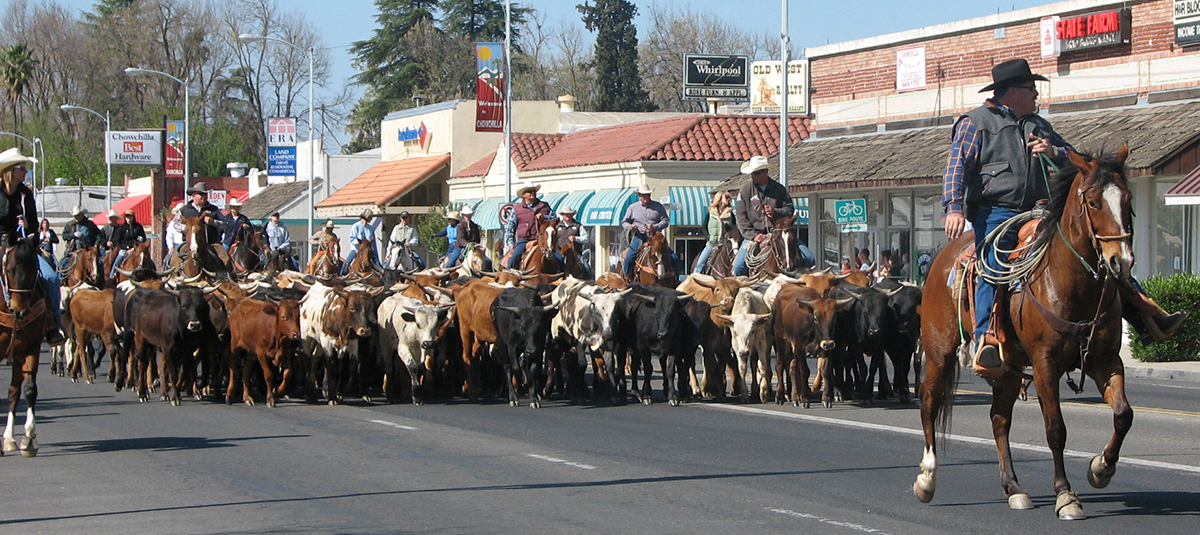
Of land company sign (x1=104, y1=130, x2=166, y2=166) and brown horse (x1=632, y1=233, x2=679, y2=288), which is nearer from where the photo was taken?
brown horse (x1=632, y1=233, x2=679, y2=288)

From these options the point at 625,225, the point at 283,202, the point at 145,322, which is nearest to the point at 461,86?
the point at 283,202

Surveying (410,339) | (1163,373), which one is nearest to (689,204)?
(1163,373)

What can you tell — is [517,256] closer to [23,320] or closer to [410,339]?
[410,339]

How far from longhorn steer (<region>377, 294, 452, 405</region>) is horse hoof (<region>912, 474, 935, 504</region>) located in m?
8.84

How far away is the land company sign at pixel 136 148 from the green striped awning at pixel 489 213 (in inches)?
735

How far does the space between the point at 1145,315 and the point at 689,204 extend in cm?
3245

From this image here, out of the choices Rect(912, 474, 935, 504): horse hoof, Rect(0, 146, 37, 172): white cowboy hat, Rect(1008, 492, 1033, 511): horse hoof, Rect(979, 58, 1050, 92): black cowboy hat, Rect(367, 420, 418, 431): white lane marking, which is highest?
Rect(979, 58, 1050, 92): black cowboy hat

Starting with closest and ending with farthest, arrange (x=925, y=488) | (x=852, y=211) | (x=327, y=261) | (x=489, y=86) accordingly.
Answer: (x=925, y=488)
(x=327, y=261)
(x=852, y=211)
(x=489, y=86)

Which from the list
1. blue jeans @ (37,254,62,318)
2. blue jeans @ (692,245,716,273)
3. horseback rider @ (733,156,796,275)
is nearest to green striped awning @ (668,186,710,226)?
blue jeans @ (692,245,716,273)

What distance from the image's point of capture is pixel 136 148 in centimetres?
6303

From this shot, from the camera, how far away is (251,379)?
18.0 meters

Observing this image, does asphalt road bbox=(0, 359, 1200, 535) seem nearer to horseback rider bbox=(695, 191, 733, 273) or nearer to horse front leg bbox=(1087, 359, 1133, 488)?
horse front leg bbox=(1087, 359, 1133, 488)

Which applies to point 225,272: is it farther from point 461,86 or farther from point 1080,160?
point 461,86

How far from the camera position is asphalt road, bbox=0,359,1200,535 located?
9.00 meters
